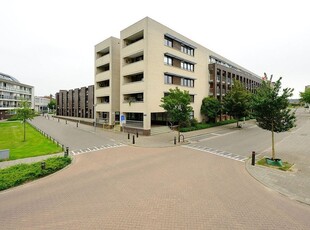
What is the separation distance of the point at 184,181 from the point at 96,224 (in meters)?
5.13

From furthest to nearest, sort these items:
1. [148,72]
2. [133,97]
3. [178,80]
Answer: [178,80] < [133,97] < [148,72]

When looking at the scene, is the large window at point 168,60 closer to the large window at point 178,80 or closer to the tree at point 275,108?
the large window at point 178,80

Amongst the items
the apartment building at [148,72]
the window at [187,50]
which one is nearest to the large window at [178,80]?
the apartment building at [148,72]

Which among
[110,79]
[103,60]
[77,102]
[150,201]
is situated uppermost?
[103,60]

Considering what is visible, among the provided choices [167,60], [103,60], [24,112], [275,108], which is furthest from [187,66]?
[24,112]

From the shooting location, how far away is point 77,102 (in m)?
59.4

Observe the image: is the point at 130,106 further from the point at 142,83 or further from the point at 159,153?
the point at 159,153

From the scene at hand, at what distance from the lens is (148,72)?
2458 cm

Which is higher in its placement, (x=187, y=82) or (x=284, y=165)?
(x=187, y=82)

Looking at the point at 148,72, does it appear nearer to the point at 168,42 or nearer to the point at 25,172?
the point at 168,42

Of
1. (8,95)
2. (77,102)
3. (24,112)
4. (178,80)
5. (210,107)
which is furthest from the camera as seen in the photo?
(8,95)

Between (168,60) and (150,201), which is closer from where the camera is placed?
(150,201)

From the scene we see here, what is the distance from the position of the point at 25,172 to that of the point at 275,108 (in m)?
17.1

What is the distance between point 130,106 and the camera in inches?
1088
